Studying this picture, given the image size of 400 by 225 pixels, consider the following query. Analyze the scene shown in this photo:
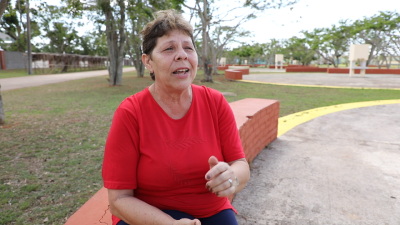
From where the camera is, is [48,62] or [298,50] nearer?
[48,62]

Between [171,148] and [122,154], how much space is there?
0.75 ft

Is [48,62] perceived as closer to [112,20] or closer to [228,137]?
[112,20]

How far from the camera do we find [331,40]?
1464 inches

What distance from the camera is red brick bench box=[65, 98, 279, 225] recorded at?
5.42 feet

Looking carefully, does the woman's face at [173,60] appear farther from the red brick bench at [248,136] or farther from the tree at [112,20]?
the tree at [112,20]

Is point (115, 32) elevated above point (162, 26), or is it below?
above

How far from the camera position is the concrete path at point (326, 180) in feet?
7.85

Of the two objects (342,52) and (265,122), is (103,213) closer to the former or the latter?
(265,122)

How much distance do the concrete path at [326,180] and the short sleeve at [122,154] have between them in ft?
4.43

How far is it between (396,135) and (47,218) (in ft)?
16.7

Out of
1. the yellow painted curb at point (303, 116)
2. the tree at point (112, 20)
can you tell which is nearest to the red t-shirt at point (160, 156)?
the yellow painted curb at point (303, 116)

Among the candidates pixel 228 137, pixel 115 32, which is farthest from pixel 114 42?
pixel 228 137

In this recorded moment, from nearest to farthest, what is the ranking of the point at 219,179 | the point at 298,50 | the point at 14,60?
1. the point at 219,179
2. the point at 14,60
3. the point at 298,50

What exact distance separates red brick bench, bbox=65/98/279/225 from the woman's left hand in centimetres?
72
